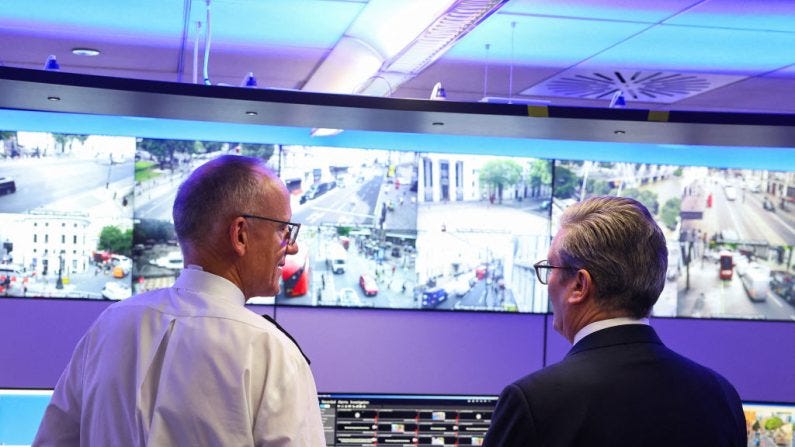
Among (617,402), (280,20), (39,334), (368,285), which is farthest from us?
(368,285)

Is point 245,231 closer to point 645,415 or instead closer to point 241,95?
point 645,415

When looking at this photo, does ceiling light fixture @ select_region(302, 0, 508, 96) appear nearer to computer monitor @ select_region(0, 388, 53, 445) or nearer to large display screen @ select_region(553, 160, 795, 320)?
large display screen @ select_region(553, 160, 795, 320)

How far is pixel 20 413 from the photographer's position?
10.0 feet

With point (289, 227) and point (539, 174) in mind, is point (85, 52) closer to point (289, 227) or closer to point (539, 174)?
point (539, 174)

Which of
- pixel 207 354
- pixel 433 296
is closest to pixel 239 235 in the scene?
pixel 207 354

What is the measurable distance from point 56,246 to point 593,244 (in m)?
3.36

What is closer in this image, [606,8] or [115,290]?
[606,8]

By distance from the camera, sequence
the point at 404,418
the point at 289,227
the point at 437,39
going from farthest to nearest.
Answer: the point at 404,418 < the point at 437,39 < the point at 289,227

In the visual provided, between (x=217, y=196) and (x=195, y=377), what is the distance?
30 centimetres

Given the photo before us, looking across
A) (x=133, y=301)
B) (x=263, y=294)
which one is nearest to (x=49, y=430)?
(x=133, y=301)

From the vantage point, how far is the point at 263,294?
1561mm

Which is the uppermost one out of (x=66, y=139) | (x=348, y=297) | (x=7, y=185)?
(x=66, y=139)

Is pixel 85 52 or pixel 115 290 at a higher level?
Result: pixel 85 52

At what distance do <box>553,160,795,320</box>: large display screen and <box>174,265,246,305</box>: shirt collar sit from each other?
329cm
